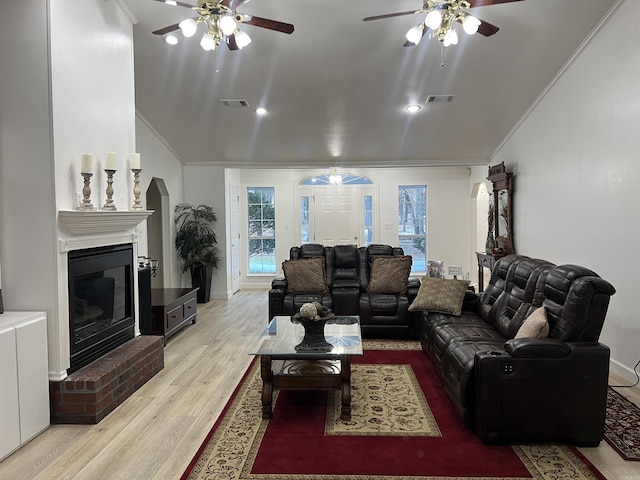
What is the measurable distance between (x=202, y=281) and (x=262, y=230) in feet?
7.15

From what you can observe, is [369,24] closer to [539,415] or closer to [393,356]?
[393,356]

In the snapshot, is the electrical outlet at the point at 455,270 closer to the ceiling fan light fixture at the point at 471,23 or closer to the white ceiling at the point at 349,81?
the white ceiling at the point at 349,81

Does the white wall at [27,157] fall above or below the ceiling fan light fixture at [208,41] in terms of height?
below

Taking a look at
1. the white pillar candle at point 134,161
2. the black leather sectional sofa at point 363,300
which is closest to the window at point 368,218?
the black leather sectional sofa at point 363,300

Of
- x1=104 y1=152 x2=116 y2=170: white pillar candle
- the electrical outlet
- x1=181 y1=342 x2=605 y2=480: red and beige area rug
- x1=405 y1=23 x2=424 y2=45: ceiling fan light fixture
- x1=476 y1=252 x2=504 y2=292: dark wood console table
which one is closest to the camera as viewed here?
x1=181 y1=342 x2=605 y2=480: red and beige area rug

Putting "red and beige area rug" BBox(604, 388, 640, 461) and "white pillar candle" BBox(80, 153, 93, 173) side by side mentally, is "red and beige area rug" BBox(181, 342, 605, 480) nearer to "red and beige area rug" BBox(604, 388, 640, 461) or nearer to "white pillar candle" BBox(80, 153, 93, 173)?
"red and beige area rug" BBox(604, 388, 640, 461)

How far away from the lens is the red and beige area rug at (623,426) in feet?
8.45

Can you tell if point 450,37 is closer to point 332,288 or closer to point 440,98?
point 440,98

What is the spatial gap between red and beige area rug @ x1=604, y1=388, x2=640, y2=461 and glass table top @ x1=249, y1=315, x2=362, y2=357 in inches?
64.0

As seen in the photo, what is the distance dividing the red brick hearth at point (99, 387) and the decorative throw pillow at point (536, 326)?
2.88m

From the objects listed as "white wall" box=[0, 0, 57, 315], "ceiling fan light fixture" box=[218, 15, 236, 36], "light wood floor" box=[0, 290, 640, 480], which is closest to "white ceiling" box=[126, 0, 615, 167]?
"ceiling fan light fixture" box=[218, 15, 236, 36]

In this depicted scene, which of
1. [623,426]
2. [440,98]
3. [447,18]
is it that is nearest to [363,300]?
[440,98]

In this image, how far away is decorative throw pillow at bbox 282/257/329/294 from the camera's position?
535 centimetres

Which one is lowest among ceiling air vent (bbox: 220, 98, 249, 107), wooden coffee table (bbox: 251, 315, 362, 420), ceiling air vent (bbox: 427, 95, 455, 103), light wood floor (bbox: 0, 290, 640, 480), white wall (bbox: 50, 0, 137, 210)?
light wood floor (bbox: 0, 290, 640, 480)
